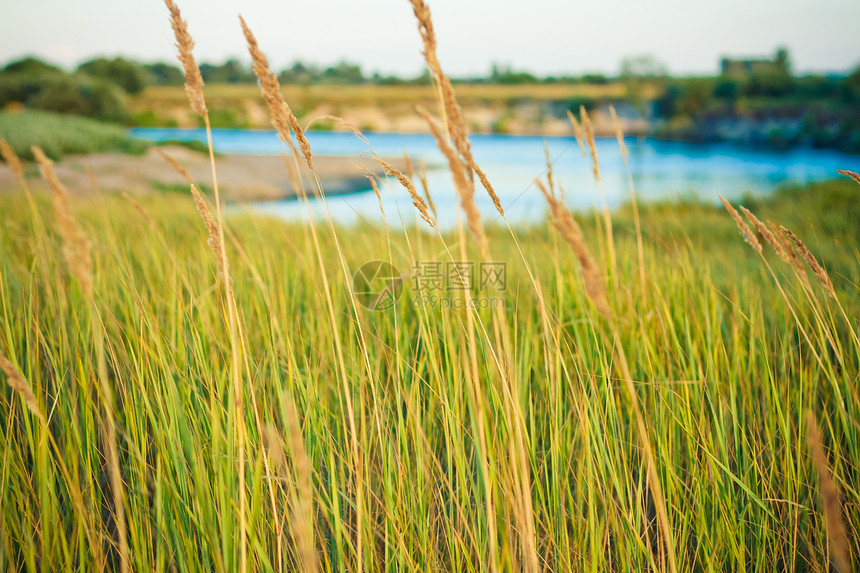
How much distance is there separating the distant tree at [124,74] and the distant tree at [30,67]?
17.4 ft

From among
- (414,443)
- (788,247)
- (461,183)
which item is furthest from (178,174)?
(788,247)

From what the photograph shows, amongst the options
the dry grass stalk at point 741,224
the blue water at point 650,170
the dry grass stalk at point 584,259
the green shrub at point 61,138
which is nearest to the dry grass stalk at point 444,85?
the dry grass stalk at point 584,259

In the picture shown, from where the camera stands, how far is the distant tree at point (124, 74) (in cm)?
2484

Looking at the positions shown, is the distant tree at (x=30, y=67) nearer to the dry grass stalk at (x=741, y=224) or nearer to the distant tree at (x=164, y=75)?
the distant tree at (x=164, y=75)

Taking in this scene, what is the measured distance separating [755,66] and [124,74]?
3867 cm

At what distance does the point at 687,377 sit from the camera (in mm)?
1336

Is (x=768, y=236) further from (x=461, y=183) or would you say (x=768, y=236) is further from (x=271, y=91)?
(x=271, y=91)

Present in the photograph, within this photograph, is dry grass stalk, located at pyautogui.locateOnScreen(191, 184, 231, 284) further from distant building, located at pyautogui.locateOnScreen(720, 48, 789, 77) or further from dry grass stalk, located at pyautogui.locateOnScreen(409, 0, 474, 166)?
distant building, located at pyautogui.locateOnScreen(720, 48, 789, 77)

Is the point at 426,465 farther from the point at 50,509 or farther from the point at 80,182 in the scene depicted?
the point at 80,182

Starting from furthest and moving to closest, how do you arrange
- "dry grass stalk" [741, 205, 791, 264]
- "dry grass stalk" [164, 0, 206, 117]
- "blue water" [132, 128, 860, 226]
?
"blue water" [132, 128, 860, 226] < "dry grass stalk" [741, 205, 791, 264] < "dry grass stalk" [164, 0, 206, 117]

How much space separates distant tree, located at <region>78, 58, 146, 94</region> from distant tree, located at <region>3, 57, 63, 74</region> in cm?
530

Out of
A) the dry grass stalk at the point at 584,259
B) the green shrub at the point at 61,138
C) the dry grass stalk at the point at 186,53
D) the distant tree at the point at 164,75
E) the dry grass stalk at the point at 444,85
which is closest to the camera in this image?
the dry grass stalk at the point at 584,259

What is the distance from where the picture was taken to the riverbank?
10219mm

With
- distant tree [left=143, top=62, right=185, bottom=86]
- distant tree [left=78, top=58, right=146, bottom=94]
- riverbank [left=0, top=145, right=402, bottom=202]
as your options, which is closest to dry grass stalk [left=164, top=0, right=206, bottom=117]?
riverbank [left=0, top=145, right=402, bottom=202]
